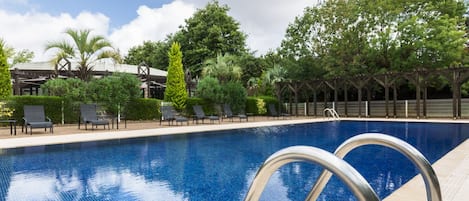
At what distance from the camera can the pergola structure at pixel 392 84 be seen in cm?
1985

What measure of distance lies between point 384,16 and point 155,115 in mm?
18183

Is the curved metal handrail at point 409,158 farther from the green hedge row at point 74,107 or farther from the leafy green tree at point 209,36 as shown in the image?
the leafy green tree at point 209,36

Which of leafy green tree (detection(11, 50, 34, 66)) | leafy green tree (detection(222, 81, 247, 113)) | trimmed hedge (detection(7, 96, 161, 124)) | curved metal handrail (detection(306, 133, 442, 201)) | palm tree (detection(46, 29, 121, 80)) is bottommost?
curved metal handrail (detection(306, 133, 442, 201))

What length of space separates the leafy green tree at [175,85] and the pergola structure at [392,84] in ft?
32.7

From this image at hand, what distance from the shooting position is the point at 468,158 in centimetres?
688

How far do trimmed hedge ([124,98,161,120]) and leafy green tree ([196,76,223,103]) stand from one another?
10.9 feet

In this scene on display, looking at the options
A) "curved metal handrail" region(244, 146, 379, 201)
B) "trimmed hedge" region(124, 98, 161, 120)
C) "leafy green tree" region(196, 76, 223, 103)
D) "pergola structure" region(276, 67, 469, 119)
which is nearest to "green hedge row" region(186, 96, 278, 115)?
"leafy green tree" region(196, 76, 223, 103)

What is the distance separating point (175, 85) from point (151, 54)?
2454 cm

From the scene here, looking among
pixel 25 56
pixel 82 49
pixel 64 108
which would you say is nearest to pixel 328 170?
pixel 64 108

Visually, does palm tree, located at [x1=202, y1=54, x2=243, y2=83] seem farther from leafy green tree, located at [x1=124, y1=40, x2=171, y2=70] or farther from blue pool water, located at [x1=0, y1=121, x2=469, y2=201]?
leafy green tree, located at [x1=124, y1=40, x2=171, y2=70]

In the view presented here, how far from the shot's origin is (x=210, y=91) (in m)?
22.1

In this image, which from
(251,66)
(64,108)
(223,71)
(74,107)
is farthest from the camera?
(251,66)

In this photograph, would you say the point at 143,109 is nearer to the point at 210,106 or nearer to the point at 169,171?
the point at 210,106

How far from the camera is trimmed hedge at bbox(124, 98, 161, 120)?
18.7 meters
